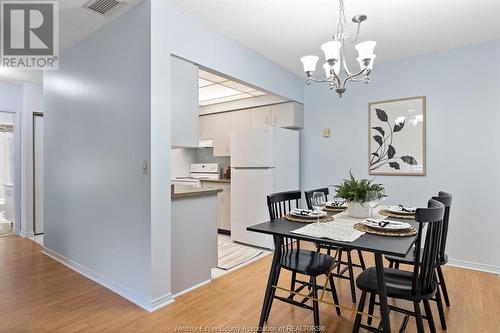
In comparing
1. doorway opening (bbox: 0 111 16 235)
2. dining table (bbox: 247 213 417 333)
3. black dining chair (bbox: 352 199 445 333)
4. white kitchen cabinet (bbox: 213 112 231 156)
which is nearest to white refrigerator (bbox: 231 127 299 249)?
white kitchen cabinet (bbox: 213 112 231 156)

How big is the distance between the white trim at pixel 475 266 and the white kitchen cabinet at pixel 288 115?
2574 millimetres

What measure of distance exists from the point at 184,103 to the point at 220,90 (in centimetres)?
204

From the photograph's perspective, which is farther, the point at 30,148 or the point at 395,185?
the point at 30,148

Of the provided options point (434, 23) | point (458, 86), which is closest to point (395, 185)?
point (458, 86)

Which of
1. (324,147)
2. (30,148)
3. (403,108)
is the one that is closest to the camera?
→ (403,108)

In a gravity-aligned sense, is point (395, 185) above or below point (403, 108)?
below

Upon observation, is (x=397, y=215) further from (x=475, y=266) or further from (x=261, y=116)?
(x=261, y=116)

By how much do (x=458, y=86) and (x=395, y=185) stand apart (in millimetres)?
1330

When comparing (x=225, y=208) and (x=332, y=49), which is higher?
(x=332, y=49)

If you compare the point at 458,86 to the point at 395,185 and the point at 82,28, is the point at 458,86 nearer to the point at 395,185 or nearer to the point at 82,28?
the point at 395,185

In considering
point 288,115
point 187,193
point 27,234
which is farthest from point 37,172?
point 288,115

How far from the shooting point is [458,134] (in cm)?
323

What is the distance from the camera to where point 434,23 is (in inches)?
104

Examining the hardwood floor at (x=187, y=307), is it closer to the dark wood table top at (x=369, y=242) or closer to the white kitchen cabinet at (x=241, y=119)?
the dark wood table top at (x=369, y=242)
